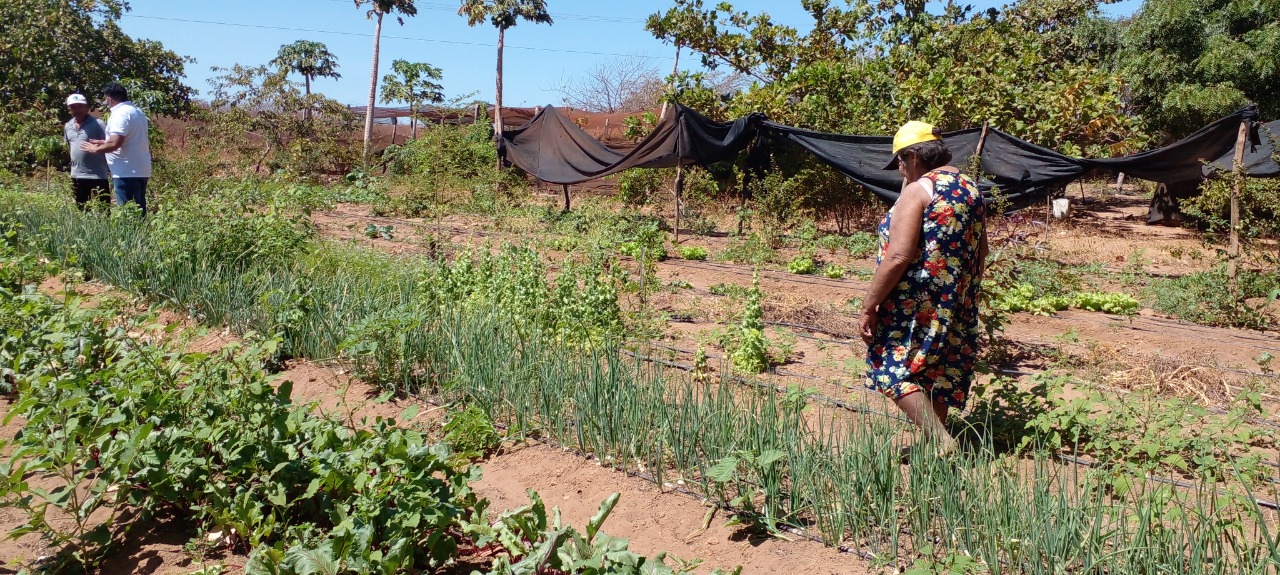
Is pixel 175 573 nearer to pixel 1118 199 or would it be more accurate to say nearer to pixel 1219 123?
pixel 1219 123

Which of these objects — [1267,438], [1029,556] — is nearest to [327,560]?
[1029,556]

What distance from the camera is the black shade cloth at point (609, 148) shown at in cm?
1022

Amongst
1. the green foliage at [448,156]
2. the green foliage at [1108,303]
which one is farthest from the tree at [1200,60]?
the green foliage at [448,156]

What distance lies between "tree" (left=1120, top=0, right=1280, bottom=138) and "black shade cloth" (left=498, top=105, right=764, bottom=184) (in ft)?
25.3

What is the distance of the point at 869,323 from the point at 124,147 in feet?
19.1

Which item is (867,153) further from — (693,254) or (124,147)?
(124,147)

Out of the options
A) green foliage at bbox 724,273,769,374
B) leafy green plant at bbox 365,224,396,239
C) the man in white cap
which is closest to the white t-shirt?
the man in white cap

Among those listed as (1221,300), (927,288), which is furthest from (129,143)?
(1221,300)

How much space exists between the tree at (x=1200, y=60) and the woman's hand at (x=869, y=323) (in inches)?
497

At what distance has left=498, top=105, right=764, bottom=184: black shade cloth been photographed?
402 inches

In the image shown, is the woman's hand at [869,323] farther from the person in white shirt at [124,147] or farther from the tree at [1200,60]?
the tree at [1200,60]

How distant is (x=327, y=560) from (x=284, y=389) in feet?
2.17

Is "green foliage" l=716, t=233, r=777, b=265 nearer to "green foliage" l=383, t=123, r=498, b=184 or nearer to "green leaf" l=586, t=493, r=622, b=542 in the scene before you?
"green foliage" l=383, t=123, r=498, b=184

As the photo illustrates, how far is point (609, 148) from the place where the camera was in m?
11.7
